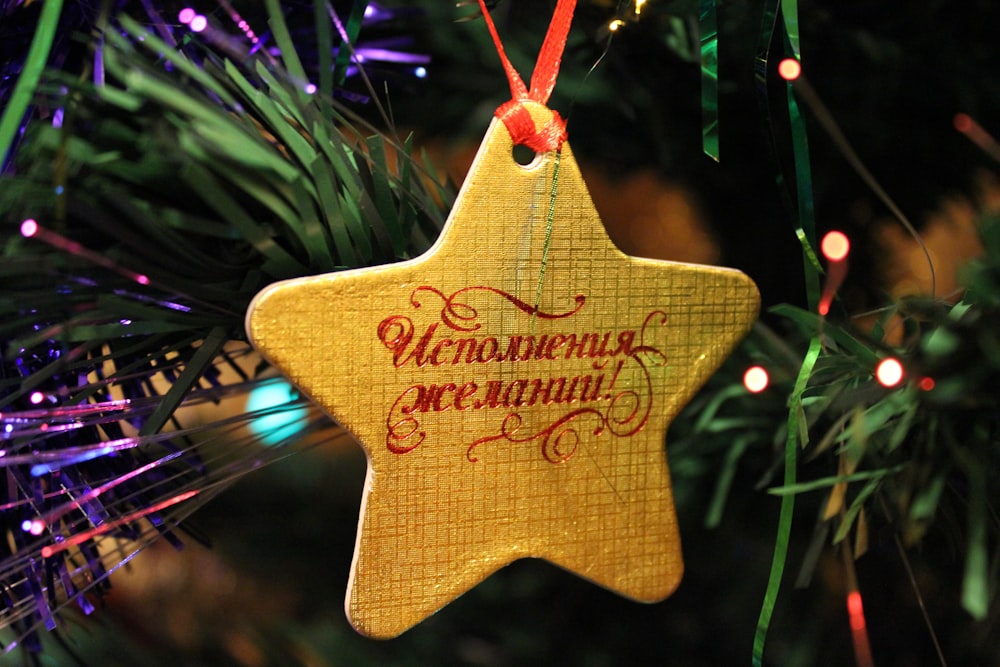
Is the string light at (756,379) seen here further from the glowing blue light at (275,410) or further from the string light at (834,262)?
the glowing blue light at (275,410)

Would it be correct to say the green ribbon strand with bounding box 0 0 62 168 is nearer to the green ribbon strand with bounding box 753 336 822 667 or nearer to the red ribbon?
the red ribbon

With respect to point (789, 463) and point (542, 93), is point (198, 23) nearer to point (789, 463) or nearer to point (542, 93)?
point (542, 93)

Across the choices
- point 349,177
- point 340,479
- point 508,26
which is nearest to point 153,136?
point 349,177

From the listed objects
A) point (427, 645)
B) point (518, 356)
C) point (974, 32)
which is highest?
point (974, 32)

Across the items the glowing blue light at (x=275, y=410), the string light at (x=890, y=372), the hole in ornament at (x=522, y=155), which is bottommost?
the glowing blue light at (x=275, y=410)

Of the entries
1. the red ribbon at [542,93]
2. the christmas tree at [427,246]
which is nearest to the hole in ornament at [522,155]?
the christmas tree at [427,246]

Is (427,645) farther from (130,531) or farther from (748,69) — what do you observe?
(748,69)

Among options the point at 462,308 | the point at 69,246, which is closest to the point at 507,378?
the point at 462,308
